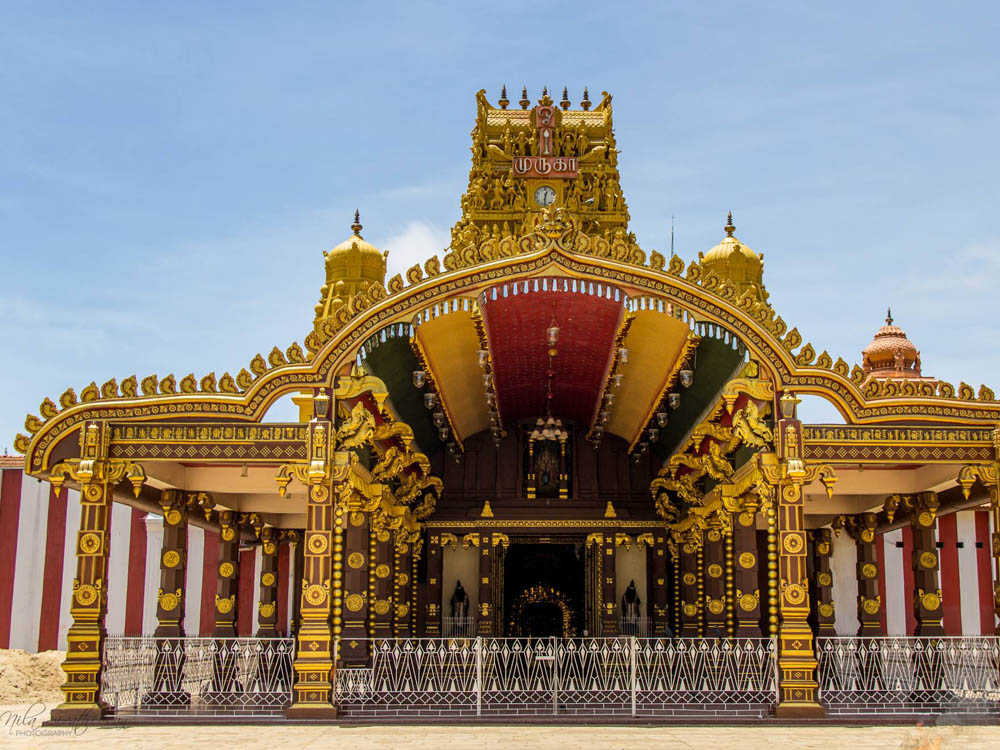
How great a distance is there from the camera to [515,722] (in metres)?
15.8

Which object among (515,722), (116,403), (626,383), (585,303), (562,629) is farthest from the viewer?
(562,629)

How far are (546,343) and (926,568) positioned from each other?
8.89m

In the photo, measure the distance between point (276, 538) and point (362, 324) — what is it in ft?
38.9

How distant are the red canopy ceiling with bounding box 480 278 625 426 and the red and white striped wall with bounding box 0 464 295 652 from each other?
33.7 ft

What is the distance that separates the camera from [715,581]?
81.9 ft

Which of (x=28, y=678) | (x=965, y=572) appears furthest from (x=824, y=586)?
(x=28, y=678)

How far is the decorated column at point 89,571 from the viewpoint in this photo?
16234 mm

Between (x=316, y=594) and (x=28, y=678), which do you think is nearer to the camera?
(x=316, y=594)

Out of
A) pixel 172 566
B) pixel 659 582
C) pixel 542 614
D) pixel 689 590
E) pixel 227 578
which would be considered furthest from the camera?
pixel 542 614

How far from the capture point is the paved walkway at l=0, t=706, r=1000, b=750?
13688 millimetres

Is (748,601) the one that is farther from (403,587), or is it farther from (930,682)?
(403,587)

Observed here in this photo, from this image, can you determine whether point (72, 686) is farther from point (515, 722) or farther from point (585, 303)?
point (585, 303)

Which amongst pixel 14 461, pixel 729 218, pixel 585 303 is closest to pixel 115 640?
pixel 585 303

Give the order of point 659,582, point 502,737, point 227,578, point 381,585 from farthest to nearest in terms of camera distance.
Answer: point 659,582 < point 381,585 < point 227,578 < point 502,737
